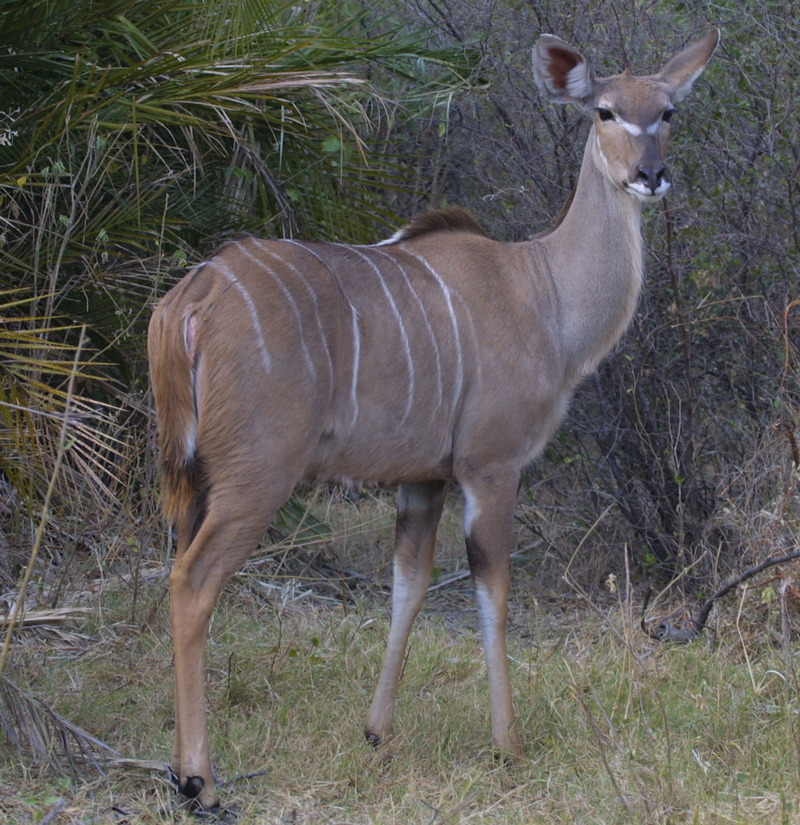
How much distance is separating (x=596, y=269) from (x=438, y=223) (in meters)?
0.48

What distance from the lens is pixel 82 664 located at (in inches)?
145

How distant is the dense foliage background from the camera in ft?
13.0

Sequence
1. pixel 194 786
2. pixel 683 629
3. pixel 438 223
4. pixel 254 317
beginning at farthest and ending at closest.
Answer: pixel 683 629 < pixel 438 223 < pixel 254 317 < pixel 194 786

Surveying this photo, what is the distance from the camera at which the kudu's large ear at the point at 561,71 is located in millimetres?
3520

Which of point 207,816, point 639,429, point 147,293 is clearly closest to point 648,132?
point 639,429

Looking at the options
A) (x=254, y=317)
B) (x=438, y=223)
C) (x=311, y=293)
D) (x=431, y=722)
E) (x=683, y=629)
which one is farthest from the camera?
(x=683, y=629)

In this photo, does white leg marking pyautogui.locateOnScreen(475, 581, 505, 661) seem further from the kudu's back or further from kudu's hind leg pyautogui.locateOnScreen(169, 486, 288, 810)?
kudu's hind leg pyautogui.locateOnScreen(169, 486, 288, 810)

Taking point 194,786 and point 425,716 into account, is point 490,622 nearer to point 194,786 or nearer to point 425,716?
point 425,716

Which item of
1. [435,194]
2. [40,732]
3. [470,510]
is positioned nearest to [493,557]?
[470,510]

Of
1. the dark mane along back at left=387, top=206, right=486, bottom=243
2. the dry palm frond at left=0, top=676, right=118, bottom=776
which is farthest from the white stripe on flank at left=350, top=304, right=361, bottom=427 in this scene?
the dry palm frond at left=0, top=676, right=118, bottom=776

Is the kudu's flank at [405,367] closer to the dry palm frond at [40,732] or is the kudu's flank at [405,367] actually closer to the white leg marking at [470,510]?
the white leg marking at [470,510]

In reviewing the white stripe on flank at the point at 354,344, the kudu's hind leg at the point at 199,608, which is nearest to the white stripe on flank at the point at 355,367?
the white stripe on flank at the point at 354,344

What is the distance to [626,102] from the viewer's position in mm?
3436

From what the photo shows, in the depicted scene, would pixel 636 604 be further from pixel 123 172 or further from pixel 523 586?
pixel 123 172
